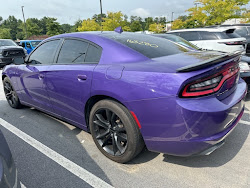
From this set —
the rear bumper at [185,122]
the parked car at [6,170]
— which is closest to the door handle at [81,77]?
the rear bumper at [185,122]

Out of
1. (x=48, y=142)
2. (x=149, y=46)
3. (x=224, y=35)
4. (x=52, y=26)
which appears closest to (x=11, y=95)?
(x=48, y=142)

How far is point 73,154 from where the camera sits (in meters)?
2.69

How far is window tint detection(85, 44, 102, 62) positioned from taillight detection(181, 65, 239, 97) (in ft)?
3.88

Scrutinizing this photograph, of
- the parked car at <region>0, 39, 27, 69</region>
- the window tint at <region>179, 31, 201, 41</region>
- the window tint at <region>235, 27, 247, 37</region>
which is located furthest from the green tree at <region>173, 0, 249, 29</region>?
the parked car at <region>0, 39, 27, 69</region>

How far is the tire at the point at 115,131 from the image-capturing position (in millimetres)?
2162

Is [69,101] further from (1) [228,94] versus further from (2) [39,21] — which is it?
(2) [39,21]

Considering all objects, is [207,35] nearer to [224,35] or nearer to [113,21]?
[224,35]

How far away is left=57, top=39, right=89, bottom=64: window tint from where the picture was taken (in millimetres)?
2742

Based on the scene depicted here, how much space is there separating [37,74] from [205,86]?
2.59 meters

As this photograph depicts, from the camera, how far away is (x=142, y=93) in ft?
6.43

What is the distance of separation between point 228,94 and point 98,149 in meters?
1.71

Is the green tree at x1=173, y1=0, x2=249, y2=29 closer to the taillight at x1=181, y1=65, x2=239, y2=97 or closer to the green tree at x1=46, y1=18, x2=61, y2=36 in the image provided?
the taillight at x1=181, y1=65, x2=239, y2=97

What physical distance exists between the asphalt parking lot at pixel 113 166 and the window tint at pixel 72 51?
3.81ft

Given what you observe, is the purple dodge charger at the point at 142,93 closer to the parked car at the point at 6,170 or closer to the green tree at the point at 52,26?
the parked car at the point at 6,170
